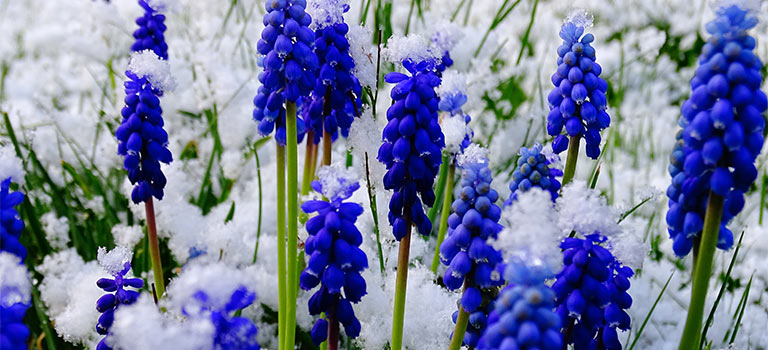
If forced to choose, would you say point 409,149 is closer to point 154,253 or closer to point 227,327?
point 227,327

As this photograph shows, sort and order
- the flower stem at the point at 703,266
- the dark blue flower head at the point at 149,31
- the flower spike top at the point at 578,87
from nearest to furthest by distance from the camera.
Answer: the flower stem at the point at 703,266, the flower spike top at the point at 578,87, the dark blue flower head at the point at 149,31

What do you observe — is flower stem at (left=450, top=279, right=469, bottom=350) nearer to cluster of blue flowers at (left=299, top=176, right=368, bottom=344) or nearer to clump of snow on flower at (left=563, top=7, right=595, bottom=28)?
cluster of blue flowers at (left=299, top=176, right=368, bottom=344)

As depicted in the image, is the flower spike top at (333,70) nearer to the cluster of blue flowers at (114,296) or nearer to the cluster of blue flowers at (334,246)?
the cluster of blue flowers at (334,246)

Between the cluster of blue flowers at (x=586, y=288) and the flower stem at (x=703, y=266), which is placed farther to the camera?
the cluster of blue flowers at (x=586, y=288)

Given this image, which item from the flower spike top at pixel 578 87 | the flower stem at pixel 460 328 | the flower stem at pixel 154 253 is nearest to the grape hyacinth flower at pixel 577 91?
the flower spike top at pixel 578 87

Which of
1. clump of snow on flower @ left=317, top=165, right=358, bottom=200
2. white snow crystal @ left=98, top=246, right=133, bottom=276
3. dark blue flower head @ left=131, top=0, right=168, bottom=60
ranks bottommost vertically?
white snow crystal @ left=98, top=246, right=133, bottom=276

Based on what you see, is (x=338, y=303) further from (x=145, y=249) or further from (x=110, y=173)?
(x=110, y=173)

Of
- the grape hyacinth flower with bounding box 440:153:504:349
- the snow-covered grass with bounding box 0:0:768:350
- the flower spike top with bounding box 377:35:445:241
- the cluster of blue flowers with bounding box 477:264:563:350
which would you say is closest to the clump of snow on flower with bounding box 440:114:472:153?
the snow-covered grass with bounding box 0:0:768:350
